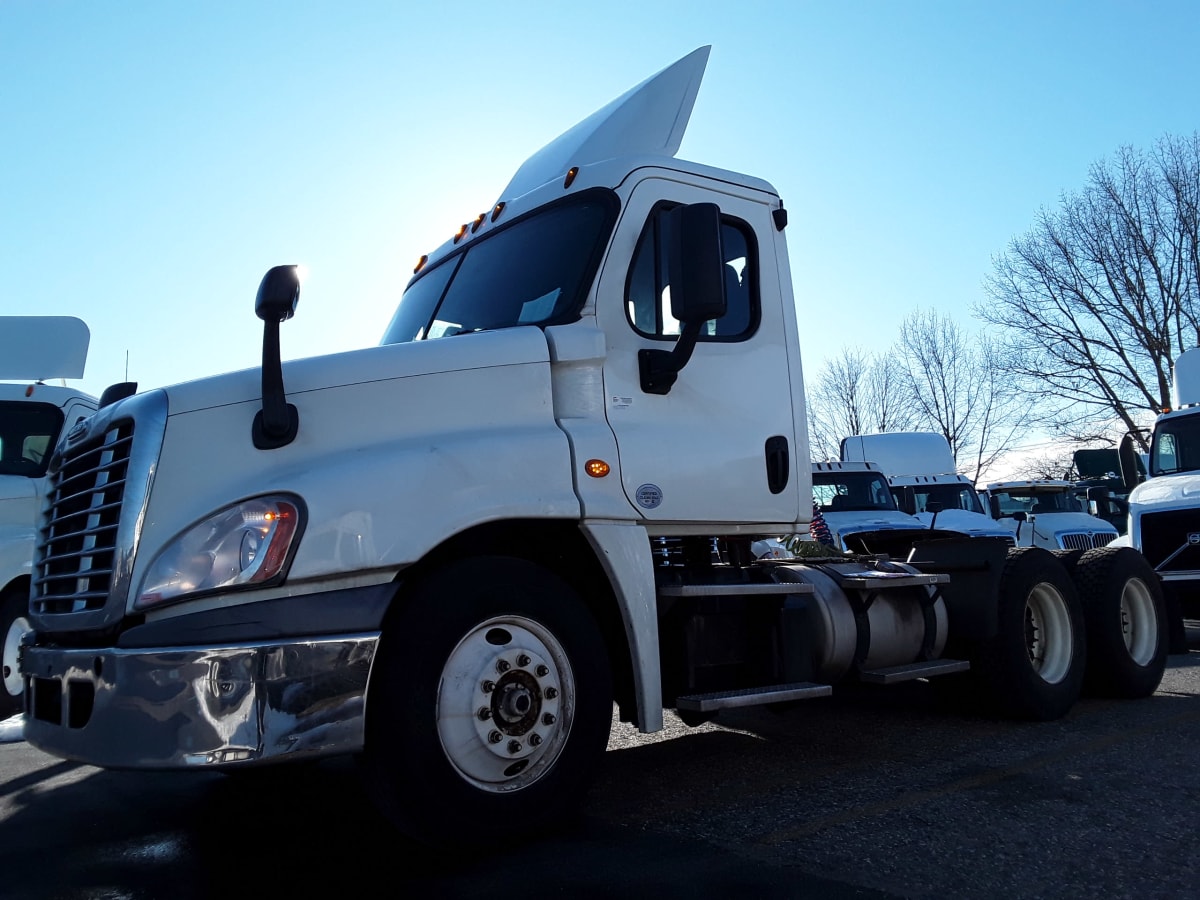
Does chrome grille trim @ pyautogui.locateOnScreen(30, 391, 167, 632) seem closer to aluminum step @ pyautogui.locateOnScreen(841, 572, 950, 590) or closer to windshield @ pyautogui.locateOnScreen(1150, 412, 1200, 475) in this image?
aluminum step @ pyautogui.locateOnScreen(841, 572, 950, 590)

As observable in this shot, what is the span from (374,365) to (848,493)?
12.4 meters

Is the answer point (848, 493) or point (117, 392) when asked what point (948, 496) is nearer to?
point (848, 493)

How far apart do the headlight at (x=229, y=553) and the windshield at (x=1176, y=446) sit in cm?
1152

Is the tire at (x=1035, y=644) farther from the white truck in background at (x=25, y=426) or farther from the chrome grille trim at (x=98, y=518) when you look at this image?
the white truck in background at (x=25, y=426)

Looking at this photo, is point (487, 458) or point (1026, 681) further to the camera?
point (1026, 681)

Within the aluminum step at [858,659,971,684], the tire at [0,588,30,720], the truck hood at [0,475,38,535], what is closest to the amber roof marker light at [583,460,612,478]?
the aluminum step at [858,659,971,684]

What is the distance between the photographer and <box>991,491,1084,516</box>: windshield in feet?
59.2

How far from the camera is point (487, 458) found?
4.02m

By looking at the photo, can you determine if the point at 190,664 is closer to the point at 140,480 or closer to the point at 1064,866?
the point at 140,480

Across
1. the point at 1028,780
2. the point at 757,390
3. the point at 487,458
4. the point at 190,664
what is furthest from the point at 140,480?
the point at 1028,780

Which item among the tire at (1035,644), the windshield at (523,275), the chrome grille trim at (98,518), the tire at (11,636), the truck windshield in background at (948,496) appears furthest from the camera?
the truck windshield in background at (948,496)

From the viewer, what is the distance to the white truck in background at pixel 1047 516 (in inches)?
663

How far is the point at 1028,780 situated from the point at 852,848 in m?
1.52

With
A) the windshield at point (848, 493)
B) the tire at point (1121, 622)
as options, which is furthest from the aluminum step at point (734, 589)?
the windshield at point (848, 493)
